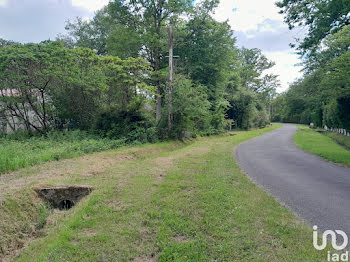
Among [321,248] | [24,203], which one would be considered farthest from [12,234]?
[321,248]

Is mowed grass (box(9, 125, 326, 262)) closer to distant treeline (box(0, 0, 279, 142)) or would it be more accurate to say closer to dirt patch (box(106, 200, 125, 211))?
dirt patch (box(106, 200, 125, 211))

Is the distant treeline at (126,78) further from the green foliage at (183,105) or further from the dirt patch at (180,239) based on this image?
the dirt patch at (180,239)

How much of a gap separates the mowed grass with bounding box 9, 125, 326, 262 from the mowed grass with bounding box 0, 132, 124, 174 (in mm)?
2663

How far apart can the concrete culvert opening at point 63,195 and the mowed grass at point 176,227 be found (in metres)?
0.39

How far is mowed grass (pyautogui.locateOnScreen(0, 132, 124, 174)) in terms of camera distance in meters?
6.91

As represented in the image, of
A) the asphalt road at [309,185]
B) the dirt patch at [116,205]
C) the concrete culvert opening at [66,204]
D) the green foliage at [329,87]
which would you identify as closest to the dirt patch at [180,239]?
the dirt patch at [116,205]

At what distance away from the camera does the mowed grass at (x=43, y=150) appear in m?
6.91

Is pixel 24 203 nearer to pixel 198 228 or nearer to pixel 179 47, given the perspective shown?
pixel 198 228

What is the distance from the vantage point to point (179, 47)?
826 inches

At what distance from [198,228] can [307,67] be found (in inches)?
1374

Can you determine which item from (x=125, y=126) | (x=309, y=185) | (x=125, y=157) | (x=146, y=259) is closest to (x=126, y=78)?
(x=125, y=126)

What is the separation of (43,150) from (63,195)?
4762 mm

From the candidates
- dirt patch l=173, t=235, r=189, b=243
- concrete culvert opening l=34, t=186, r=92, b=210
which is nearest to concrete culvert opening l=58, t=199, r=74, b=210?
concrete culvert opening l=34, t=186, r=92, b=210

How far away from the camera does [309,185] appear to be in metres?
5.72
